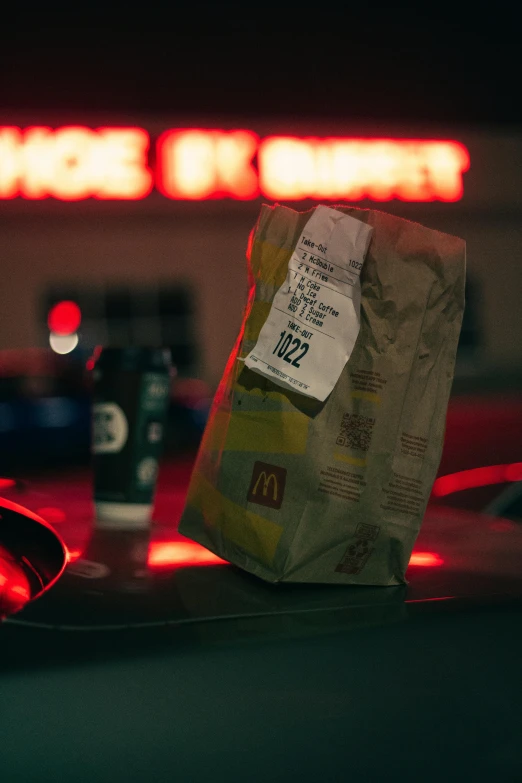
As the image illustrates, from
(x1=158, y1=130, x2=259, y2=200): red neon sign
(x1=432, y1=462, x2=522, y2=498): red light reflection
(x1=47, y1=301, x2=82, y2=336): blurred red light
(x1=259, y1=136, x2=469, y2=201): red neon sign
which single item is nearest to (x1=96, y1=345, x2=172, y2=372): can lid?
(x1=432, y1=462, x2=522, y2=498): red light reflection

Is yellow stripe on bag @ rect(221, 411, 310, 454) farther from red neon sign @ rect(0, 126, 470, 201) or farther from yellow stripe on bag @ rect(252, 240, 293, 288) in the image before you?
red neon sign @ rect(0, 126, 470, 201)

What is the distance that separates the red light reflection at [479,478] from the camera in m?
2.05

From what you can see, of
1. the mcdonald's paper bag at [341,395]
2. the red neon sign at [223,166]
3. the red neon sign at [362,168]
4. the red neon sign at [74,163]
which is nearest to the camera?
the mcdonald's paper bag at [341,395]

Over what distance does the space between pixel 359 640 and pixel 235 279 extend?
609 inches

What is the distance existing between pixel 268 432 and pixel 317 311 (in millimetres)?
147

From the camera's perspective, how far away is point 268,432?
1021mm

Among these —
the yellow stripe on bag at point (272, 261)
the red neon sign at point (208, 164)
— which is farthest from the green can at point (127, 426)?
the red neon sign at point (208, 164)

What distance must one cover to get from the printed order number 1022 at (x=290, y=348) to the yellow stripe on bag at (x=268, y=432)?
59 mm

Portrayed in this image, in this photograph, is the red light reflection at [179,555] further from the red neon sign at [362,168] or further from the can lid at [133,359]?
the red neon sign at [362,168]

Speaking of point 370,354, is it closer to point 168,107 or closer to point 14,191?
point 14,191

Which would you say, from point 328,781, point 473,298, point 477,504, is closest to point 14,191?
point 473,298

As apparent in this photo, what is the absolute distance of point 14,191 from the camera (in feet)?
49.3

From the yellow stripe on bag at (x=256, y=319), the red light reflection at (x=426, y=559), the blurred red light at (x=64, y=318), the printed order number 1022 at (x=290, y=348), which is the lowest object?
the red light reflection at (x=426, y=559)

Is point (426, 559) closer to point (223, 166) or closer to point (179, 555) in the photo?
point (179, 555)
